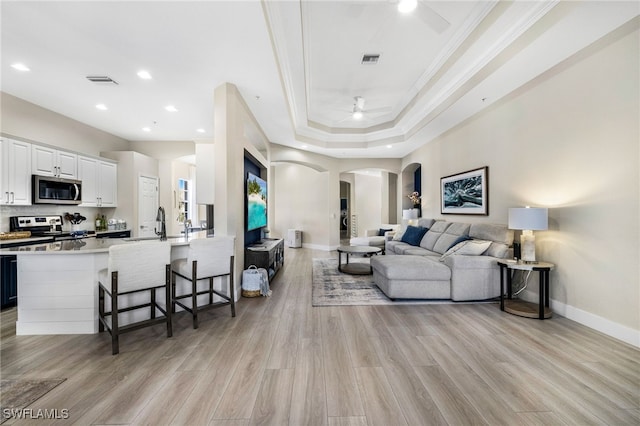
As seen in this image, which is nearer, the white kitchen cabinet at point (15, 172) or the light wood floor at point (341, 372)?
the light wood floor at point (341, 372)

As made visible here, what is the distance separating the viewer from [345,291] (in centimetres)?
416

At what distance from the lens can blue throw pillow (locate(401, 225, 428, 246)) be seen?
598 centimetres

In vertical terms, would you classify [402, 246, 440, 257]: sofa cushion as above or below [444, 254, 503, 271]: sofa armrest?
below

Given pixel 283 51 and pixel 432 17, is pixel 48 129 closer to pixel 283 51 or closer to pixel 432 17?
pixel 283 51

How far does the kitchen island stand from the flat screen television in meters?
2.12

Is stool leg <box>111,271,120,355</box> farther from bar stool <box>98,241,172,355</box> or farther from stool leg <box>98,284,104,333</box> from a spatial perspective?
stool leg <box>98,284,104,333</box>

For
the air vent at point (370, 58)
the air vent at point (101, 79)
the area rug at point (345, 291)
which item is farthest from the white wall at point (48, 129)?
the air vent at point (370, 58)

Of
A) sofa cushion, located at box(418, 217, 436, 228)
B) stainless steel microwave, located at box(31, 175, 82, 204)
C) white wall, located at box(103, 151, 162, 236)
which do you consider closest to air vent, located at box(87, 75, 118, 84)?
stainless steel microwave, located at box(31, 175, 82, 204)

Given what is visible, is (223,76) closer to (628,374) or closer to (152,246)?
(152,246)

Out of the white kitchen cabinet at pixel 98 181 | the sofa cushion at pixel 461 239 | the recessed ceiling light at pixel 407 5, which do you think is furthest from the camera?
the white kitchen cabinet at pixel 98 181

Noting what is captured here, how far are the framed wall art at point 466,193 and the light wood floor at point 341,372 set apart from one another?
2.24 m

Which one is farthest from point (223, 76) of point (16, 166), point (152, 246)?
point (16, 166)

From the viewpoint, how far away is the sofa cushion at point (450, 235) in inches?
190

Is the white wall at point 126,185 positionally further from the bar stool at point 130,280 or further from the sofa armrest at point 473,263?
the sofa armrest at point 473,263
